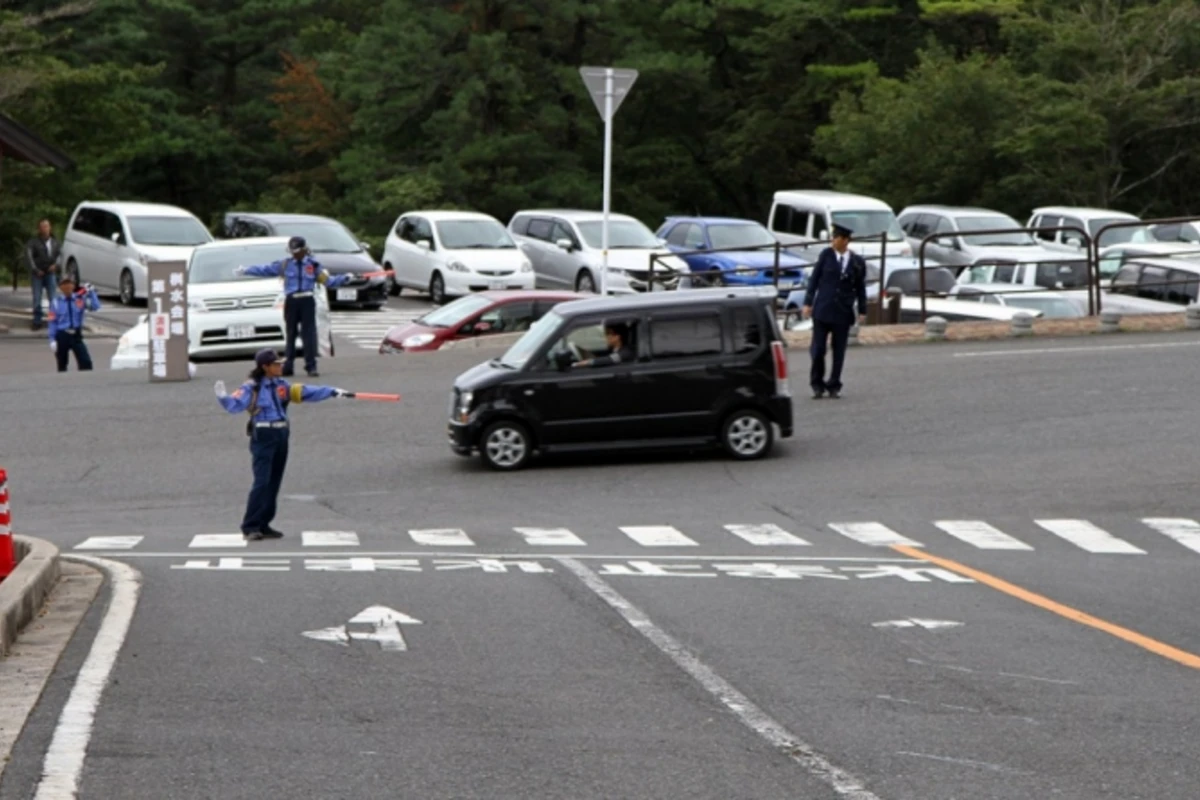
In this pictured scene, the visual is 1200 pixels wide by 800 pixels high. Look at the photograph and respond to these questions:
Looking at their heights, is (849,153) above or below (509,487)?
above

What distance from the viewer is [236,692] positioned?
31.4 ft

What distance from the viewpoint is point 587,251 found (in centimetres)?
4003

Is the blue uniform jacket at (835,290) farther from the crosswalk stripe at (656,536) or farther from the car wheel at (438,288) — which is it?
the car wheel at (438,288)

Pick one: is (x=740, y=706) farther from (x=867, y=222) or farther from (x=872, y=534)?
(x=867, y=222)

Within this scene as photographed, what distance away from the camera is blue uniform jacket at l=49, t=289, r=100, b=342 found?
27.9m

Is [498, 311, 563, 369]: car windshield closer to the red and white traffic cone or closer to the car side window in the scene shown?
the car side window

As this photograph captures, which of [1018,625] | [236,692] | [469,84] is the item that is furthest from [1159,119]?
[236,692]

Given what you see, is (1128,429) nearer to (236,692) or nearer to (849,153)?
(236,692)

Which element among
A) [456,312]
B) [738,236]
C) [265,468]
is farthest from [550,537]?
[738,236]

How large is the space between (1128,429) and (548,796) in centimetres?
1535

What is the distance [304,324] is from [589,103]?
115ft

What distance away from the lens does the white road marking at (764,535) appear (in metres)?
16.6

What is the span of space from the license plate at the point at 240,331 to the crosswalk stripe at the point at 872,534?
1330cm

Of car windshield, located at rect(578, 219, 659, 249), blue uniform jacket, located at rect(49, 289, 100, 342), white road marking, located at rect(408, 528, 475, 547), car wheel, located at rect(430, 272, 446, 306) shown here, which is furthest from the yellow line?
car wheel, located at rect(430, 272, 446, 306)
